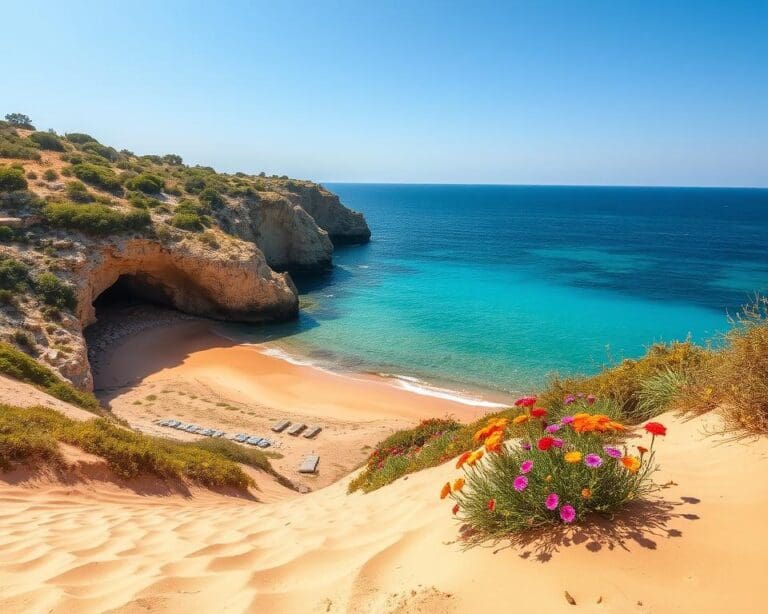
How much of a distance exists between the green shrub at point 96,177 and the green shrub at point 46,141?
8364 millimetres

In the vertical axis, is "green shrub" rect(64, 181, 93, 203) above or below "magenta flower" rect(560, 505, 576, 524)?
above

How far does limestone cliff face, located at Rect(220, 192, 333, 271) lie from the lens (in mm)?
41594

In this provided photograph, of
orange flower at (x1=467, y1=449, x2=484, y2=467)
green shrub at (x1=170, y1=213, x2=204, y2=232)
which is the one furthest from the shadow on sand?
green shrub at (x1=170, y1=213, x2=204, y2=232)

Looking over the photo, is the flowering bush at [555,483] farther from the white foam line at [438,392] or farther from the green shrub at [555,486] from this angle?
the white foam line at [438,392]

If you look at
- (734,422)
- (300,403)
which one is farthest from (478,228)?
(734,422)

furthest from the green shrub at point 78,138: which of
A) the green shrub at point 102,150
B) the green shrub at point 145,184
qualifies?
the green shrub at point 145,184

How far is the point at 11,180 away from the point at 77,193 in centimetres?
324

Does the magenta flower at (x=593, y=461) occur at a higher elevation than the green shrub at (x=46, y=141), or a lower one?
lower

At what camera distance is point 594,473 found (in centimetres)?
299

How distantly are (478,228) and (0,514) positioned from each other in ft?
277

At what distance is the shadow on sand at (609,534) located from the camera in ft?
8.97

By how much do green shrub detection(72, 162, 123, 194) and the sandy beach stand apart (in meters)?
11.6

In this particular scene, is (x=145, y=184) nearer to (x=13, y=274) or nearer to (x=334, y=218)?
(x=13, y=274)

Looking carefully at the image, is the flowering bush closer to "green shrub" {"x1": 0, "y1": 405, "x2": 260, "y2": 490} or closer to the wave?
"green shrub" {"x1": 0, "y1": 405, "x2": 260, "y2": 490}
